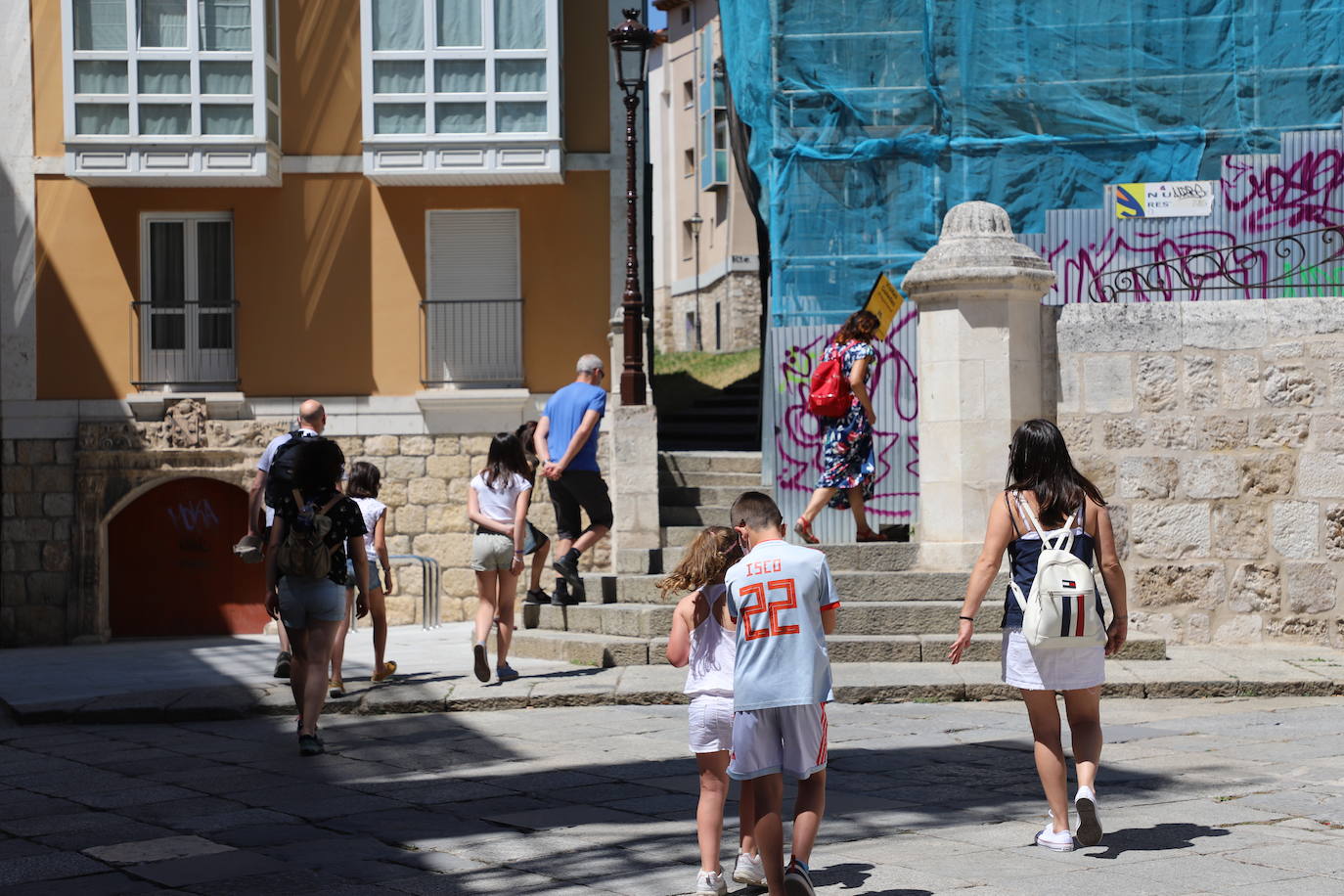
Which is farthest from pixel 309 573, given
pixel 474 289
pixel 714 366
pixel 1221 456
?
pixel 714 366

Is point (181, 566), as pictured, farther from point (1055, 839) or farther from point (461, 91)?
point (1055, 839)

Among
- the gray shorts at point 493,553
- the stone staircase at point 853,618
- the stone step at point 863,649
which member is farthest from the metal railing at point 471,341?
the gray shorts at point 493,553

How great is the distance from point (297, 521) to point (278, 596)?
1.34 ft

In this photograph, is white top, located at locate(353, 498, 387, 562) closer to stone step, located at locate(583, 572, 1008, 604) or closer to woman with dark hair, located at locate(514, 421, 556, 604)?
woman with dark hair, located at locate(514, 421, 556, 604)

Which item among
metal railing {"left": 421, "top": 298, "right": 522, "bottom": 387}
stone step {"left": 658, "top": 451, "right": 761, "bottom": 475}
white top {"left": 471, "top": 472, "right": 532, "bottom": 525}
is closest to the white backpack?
white top {"left": 471, "top": 472, "right": 532, "bottom": 525}

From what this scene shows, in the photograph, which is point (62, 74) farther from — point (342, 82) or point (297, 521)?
point (297, 521)

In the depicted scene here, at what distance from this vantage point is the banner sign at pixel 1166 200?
57.6ft

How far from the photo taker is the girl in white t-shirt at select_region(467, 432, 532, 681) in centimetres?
1007

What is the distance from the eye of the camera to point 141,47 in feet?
61.3

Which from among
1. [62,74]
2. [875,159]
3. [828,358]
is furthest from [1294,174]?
[62,74]

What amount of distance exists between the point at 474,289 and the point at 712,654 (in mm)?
14342

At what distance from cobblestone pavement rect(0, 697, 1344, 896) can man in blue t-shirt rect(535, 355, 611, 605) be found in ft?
7.17

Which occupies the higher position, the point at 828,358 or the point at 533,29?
the point at 533,29

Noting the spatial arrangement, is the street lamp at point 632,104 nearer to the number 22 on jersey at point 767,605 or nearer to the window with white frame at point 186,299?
the window with white frame at point 186,299
